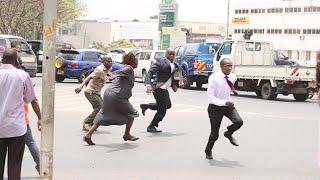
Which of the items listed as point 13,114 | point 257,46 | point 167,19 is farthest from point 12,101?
point 167,19

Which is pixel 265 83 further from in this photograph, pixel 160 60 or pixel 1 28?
pixel 1 28

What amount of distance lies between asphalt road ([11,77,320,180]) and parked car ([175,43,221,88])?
1140 cm

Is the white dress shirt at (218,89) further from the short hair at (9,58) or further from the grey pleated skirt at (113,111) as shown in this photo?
the short hair at (9,58)

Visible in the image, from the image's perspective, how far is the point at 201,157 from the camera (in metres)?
9.61

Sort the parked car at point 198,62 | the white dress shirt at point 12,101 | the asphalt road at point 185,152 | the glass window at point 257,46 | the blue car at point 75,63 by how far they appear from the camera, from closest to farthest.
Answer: the white dress shirt at point 12,101 < the asphalt road at point 185,152 < the glass window at point 257,46 < the parked car at point 198,62 < the blue car at point 75,63

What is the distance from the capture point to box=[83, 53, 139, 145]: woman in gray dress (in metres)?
10.3

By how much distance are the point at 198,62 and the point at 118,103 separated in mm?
16991

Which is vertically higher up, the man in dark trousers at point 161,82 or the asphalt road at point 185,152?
the man in dark trousers at point 161,82

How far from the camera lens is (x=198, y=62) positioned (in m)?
27.1

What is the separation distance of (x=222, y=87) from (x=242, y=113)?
7.52 metres

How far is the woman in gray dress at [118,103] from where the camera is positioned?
1034 centimetres

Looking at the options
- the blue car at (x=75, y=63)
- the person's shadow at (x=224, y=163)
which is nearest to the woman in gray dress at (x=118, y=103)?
the person's shadow at (x=224, y=163)

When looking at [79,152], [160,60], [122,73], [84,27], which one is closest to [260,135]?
[160,60]

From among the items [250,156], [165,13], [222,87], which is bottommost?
[250,156]
